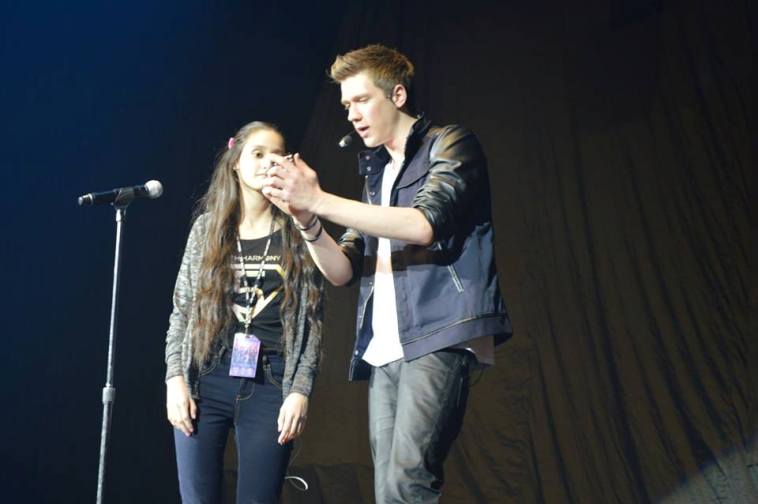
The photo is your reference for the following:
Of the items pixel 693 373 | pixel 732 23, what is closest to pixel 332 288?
pixel 693 373

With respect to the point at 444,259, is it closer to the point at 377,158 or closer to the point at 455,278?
the point at 455,278

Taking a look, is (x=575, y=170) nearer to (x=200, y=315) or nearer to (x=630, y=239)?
(x=630, y=239)

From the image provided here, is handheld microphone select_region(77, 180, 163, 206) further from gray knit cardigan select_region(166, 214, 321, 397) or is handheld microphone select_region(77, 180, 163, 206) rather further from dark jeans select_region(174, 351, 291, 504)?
dark jeans select_region(174, 351, 291, 504)

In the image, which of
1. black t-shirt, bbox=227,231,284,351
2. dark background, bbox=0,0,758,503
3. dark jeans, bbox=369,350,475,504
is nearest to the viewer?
dark jeans, bbox=369,350,475,504

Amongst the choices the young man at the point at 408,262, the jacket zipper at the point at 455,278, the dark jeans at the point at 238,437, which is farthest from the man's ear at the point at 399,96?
the dark jeans at the point at 238,437

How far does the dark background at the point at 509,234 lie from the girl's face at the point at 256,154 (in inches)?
49.5

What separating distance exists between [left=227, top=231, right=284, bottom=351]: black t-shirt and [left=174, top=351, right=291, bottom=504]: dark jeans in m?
0.08

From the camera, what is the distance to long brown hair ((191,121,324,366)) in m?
2.23

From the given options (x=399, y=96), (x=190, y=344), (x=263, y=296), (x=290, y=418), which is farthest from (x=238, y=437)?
(x=399, y=96)

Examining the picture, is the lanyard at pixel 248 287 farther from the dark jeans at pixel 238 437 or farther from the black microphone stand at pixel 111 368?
the black microphone stand at pixel 111 368

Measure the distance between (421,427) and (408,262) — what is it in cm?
40

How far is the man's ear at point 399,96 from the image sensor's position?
201cm

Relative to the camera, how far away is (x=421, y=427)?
1.65m

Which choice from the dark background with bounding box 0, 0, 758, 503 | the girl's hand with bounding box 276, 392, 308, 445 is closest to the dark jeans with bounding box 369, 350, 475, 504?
the girl's hand with bounding box 276, 392, 308, 445
